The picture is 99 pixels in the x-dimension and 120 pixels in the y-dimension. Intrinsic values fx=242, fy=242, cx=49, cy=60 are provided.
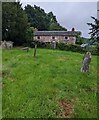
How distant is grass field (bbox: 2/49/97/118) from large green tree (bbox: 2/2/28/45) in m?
26.0

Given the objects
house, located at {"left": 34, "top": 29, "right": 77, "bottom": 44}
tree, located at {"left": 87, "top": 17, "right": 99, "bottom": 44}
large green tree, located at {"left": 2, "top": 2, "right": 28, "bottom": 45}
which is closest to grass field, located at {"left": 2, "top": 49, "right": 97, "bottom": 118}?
tree, located at {"left": 87, "top": 17, "right": 99, "bottom": 44}

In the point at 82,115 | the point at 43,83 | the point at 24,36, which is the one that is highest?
the point at 24,36

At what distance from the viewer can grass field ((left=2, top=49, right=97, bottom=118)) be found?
11.2 meters

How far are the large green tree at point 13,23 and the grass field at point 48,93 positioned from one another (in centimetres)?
2598

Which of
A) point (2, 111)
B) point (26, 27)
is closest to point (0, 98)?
point (2, 111)

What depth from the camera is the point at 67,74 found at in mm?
17688

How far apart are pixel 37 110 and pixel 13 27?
113 ft

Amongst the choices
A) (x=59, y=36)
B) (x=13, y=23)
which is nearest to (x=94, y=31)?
(x=13, y=23)

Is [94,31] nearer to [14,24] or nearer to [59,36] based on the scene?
[14,24]

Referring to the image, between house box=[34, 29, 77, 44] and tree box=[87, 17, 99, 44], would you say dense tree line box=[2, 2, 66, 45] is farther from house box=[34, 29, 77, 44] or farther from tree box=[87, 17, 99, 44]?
tree box=[87, 17, 99, 44]

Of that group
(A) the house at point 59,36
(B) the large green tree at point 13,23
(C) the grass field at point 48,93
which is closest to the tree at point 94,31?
(C) the grass field at point 48,93

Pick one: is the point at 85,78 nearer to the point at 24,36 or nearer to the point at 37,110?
the point at 37,110

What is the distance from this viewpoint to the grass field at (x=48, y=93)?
1119 centimetres

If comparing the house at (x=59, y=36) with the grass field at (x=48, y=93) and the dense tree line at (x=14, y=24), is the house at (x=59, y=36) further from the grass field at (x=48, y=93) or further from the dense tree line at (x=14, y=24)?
the grass field at (x=48, y=93)
